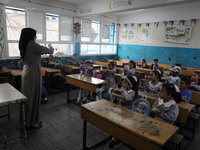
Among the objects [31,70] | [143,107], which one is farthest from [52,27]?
[143,107]

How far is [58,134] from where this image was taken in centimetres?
266

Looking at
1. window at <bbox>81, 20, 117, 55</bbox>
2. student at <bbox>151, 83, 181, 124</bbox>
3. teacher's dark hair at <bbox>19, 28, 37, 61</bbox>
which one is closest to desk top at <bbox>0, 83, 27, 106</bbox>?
teacher's dark hair at <bbox>19, 28, 37, 61</bbox>

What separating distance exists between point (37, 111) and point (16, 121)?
26.8 inches

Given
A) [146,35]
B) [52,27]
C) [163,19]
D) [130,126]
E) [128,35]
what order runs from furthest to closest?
1. [128,35]
2. [146,35]
3. [163,19]
4. [52,27]
5. [130,126]

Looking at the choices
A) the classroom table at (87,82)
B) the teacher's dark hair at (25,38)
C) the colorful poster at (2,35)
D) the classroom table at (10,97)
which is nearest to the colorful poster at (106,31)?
the colorful poster at (2,35)

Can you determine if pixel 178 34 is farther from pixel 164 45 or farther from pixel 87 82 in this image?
pixel 87 82

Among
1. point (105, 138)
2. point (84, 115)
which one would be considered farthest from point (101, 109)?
point (105, 138)

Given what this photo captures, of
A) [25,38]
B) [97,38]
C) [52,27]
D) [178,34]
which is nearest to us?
[25,38]

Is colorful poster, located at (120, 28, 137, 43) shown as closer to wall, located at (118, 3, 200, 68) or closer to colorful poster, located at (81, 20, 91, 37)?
wall, located at (118, 3, 200, 68)

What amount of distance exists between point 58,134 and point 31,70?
1198 millimetres

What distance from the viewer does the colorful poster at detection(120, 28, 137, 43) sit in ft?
27.2

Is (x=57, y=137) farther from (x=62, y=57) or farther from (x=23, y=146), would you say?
(x=62, y=57)

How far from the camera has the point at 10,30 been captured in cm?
508

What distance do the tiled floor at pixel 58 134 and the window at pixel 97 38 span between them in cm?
458
